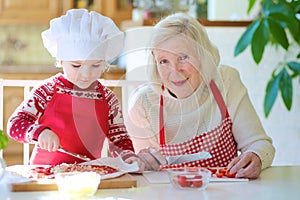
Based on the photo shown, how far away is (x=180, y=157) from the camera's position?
57.5 inches

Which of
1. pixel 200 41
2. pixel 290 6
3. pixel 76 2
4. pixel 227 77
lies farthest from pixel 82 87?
pixel 76 2

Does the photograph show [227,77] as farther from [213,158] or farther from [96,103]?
[96,103]

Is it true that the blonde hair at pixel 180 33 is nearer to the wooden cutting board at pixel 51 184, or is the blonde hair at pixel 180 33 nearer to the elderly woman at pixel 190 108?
the elderly woman at pixel 190 108

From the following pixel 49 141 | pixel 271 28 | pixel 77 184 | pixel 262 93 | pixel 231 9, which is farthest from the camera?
pixel 231 9

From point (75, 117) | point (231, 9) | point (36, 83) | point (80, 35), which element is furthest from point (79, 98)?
point (231, 9)

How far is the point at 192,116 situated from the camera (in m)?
1.61

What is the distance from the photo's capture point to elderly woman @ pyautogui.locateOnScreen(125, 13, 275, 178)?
59.3 inches

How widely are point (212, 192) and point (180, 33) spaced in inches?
21.4

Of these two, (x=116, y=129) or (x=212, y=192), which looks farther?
(x=116, y=129)

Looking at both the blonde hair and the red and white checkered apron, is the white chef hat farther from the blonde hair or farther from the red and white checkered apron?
the red and white checkered apron

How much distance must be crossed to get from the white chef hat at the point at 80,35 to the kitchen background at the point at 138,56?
30.6 inches

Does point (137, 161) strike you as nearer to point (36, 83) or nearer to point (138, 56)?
point (36, 83)

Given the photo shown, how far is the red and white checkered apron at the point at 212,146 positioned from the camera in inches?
58.8

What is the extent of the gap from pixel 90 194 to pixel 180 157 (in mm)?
414
